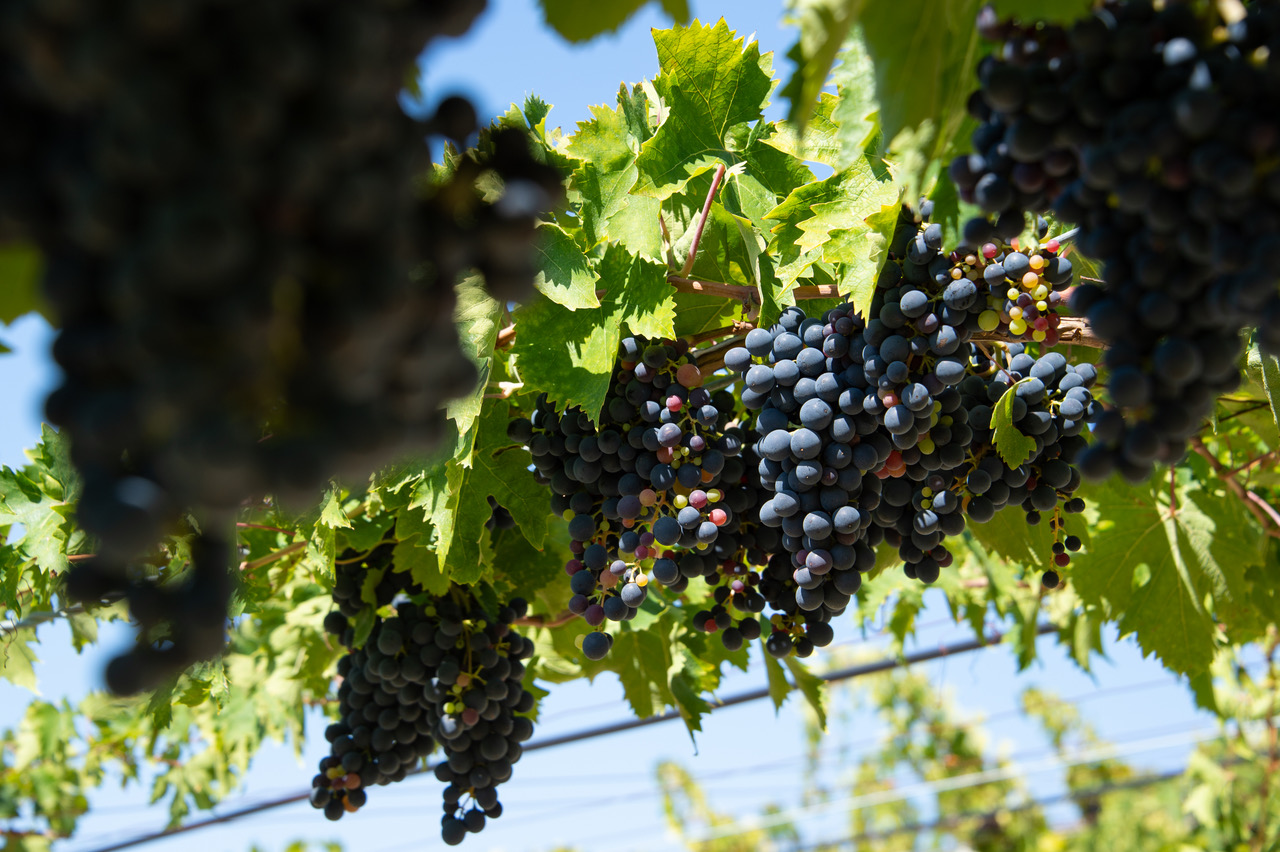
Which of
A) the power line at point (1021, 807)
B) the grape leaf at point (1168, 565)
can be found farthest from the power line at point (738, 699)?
the power line at point (1021, 807)

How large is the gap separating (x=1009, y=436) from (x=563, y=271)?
37.1 inches

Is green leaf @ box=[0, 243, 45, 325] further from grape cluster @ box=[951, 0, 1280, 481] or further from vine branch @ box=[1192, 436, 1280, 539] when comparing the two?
vine branch @ box=[1192, 436, 1280, 539]

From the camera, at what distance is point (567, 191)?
7.35 feet

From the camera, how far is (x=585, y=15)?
1097mm

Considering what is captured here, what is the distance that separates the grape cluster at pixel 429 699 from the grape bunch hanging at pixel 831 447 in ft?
2.15

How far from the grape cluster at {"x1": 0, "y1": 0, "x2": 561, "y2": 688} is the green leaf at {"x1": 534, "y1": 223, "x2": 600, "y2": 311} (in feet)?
4.06

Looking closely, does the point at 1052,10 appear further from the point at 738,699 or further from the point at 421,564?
the point at 738,699

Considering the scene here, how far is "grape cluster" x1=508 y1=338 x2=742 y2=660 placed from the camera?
1979 millimetres

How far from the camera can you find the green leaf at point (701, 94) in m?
2.16

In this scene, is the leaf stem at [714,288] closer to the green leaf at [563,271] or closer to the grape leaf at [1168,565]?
the green leaf at [563,271]

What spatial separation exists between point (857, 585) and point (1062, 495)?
1.57 ft

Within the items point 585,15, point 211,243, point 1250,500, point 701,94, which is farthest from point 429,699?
point 1250,500

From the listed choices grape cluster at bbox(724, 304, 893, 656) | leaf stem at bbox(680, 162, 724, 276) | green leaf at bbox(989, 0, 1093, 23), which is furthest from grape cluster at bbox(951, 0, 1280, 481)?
leaf stem at bbox(680, 162, 724, 276)

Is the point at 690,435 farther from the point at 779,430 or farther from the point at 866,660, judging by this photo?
the point at 866,660
